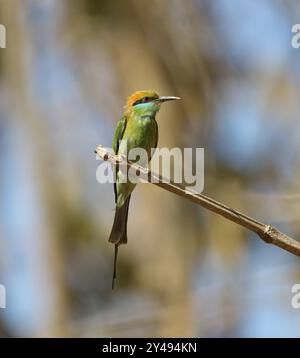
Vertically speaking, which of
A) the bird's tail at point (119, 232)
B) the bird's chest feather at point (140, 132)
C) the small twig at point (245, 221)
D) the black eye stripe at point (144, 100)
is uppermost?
the black eye stripe at point (144, 100)

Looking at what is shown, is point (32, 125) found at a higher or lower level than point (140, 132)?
higher

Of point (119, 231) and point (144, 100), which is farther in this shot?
point (144, 100)

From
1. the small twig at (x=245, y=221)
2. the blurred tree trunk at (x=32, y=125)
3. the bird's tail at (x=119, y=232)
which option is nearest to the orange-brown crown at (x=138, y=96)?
the bird's tail at (x=119, y=232)

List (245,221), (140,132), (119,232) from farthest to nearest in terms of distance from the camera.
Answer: (140,132)
(119,232)
(245,221)

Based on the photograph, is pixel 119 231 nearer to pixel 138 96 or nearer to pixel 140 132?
pixel 140 132

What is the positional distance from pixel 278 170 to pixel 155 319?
103 centimetres

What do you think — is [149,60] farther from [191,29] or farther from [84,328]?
[84,328]

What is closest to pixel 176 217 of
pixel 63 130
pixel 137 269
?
pixel 137 269

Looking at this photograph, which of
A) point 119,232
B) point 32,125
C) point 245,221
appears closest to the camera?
point 245,221

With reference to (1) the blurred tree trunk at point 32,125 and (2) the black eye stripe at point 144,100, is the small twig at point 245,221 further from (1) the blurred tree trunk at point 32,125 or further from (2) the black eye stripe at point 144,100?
(1) the blurred tree trunk at point 32,125

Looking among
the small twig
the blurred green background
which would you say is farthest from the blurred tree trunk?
the small twig

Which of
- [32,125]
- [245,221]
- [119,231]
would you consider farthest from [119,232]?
[32,125]

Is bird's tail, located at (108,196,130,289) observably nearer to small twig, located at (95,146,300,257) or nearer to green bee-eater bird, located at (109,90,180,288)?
green bee-eater bird, located at (109,90,180,288)

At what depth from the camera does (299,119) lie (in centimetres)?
444
